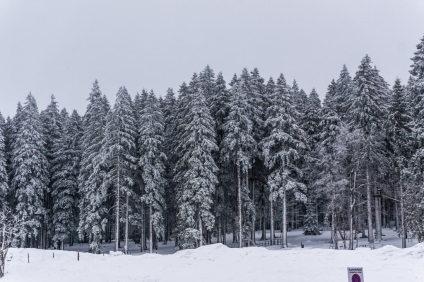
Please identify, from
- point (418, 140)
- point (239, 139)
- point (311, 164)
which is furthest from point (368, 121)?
point (239, 139)

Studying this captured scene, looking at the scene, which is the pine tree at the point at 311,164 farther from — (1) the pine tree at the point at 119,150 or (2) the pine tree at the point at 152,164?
(1) the pine tree at the point at 119,150

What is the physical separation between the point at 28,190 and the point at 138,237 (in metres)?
17.2

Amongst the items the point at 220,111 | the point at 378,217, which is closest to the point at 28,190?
the point at 220,111

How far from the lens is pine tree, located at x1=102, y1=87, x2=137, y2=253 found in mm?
40188

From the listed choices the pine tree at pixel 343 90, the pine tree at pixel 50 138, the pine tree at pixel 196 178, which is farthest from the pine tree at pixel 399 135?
the pine tree at pixel 50 138

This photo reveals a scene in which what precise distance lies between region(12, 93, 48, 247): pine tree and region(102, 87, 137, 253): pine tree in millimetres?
9233

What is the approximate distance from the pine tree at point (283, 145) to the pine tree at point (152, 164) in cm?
1118

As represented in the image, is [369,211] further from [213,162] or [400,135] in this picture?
[213,162]

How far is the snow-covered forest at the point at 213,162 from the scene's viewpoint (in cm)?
3731

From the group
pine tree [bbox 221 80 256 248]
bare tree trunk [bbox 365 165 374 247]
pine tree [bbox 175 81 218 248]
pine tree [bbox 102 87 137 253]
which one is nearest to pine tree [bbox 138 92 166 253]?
pine tree [bbox 102 87 137 253]

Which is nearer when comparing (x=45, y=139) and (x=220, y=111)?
(x=220, y=111)

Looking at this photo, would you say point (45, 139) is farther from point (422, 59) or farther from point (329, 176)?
point (422, 59)

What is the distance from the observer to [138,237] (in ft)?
181

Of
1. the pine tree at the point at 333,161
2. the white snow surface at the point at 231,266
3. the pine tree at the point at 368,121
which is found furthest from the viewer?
the pine tree at the point at 368,121
